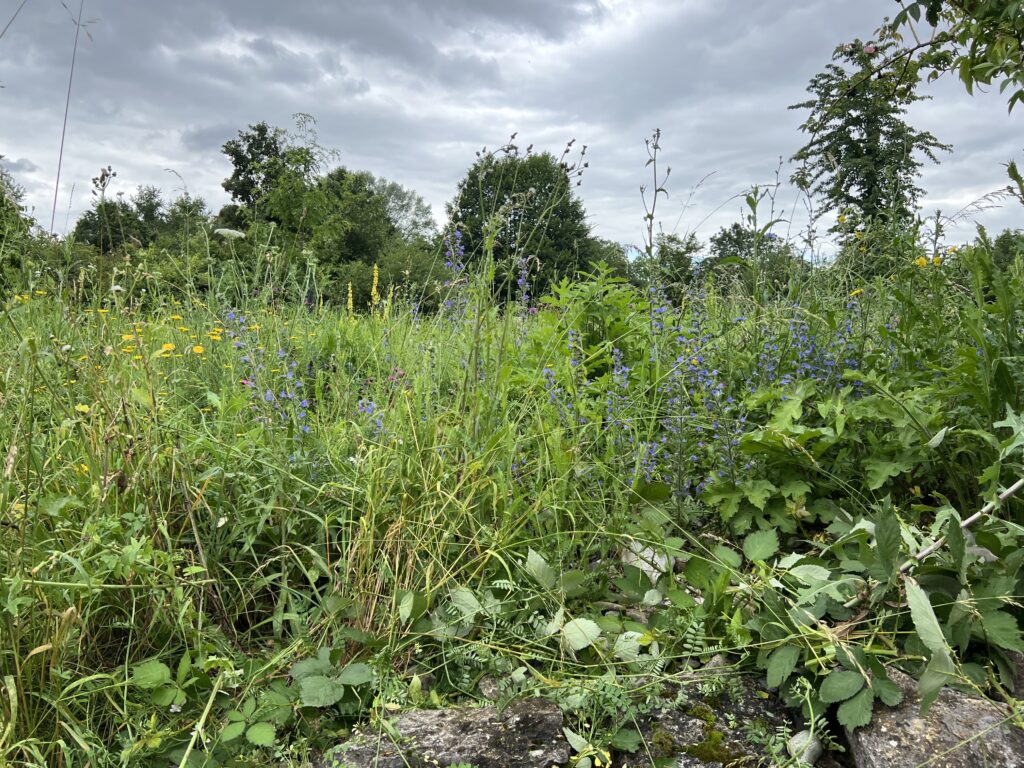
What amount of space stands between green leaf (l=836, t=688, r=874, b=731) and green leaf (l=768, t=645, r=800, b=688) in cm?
13

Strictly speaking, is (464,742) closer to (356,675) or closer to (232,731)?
(356,675)

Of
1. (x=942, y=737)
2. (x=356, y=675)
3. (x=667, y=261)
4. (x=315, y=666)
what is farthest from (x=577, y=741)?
(x=667, y=261)

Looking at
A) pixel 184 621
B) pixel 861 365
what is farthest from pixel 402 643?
pixel 861 365

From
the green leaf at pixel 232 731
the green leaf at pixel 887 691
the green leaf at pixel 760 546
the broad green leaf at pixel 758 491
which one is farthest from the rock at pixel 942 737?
the green leaf at pixel 232 731

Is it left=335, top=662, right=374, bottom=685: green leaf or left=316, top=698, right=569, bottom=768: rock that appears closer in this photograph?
left=316, top=698, right=569, bottom=768: rock

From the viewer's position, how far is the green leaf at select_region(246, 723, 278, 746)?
58.6 inches

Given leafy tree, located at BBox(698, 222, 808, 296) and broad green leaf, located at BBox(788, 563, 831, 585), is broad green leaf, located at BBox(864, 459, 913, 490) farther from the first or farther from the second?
leafy tree, located at BBox(698, 222, 808, 296)

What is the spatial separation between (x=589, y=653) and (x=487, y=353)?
3.65ft

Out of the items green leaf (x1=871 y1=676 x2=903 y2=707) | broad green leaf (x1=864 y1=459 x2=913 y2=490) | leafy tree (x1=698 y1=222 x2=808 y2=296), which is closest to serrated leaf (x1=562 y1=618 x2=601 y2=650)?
green leaf (x1=871 y1=676 x2=903 y2=707)

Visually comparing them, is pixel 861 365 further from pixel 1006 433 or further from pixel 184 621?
pixel 184 621

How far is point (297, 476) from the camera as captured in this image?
7.26 ft

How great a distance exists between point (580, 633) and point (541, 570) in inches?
7.8

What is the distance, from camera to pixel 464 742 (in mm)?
1521

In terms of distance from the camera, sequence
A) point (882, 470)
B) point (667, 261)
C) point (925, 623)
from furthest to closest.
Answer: point (667, 261) → point (882, 470) → point (925, 623)
